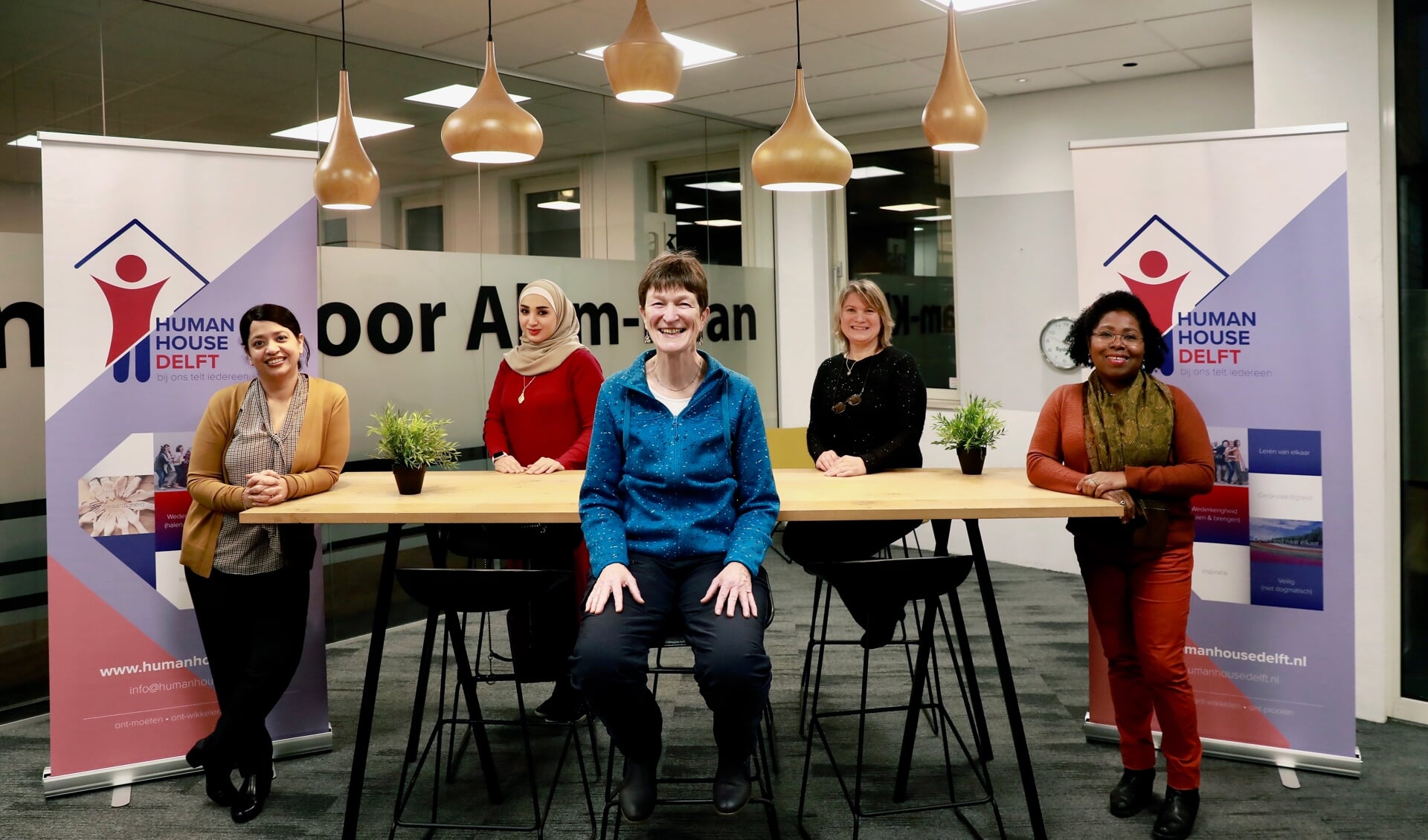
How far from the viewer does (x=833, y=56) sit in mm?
5812

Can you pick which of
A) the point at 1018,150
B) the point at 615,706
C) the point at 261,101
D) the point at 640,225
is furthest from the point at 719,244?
the point at 615,706

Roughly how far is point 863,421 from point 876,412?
2.2 inches

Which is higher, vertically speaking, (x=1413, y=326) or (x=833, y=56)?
(x=833, y=56)

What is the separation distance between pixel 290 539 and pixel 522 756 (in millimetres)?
1108

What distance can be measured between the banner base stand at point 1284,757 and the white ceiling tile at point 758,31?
11.6ft

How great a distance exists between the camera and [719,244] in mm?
7613

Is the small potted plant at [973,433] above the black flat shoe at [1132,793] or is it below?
above

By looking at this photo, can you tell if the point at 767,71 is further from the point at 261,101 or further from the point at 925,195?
the point at 261,101

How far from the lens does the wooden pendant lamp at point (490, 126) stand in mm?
3055

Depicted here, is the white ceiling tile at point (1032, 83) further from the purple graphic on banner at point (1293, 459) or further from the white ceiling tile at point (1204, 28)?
the purple graphic on banner at point (1293, 459)

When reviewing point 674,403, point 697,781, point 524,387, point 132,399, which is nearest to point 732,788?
point 697,781

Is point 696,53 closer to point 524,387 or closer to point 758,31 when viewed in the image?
point 758,31

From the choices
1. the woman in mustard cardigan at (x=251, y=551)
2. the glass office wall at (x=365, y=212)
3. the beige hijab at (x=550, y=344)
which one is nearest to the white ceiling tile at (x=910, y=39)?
the glass office wall at (x=365, y=212)

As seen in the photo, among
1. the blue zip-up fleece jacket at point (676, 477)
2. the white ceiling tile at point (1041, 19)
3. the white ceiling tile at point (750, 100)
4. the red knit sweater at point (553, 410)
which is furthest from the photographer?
the white ceiling tile at point (750, 100)
